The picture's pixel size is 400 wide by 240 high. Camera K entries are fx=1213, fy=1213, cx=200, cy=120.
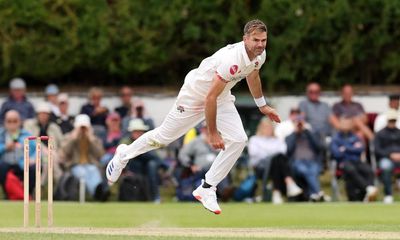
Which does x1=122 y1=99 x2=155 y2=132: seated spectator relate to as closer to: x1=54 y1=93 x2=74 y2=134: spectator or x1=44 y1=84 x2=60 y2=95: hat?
x1=54 y1=93 x2=74 y2=134: spectator

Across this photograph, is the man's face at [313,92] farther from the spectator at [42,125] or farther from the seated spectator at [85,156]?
the spectator at [42,125]

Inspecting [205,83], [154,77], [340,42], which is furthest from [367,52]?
[205,83]

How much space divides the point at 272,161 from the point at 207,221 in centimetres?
350

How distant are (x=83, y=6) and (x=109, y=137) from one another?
7.24 ft

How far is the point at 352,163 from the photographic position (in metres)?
18.4

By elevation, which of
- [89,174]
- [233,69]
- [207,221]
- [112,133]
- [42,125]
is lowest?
[207,221]

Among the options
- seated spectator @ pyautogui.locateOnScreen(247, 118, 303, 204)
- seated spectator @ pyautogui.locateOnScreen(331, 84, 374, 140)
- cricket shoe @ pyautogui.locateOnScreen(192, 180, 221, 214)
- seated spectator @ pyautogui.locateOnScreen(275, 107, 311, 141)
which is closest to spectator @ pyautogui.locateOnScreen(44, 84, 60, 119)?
seated spectator @ pyautogui.locateOnScreen(247, 118, 303, 204)

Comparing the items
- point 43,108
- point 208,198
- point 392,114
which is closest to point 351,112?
point 392,114

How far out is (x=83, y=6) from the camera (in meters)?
19.5

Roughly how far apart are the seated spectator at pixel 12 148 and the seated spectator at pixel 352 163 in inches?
183

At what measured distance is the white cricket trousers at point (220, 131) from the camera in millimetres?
12234

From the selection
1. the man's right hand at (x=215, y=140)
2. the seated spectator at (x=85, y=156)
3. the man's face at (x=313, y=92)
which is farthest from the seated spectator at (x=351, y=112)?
the man's right hand at (x=215, y=140)

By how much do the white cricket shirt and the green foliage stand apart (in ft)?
24.4

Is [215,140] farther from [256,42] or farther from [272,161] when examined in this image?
[272,161]
